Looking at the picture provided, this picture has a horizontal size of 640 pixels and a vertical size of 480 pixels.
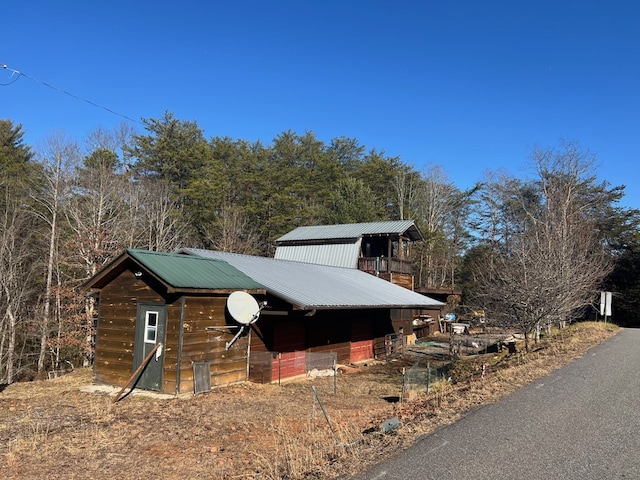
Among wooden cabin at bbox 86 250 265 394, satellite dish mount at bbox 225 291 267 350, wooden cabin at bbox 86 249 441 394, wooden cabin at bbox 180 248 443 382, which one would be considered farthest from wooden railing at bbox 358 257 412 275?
satellite dish mount at bbox 225 291 267 350

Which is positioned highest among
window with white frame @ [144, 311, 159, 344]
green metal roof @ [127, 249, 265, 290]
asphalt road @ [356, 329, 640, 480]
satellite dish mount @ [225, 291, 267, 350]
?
green metal roof @ [127, 249, 265, 290]

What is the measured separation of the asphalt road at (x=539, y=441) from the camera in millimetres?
4719

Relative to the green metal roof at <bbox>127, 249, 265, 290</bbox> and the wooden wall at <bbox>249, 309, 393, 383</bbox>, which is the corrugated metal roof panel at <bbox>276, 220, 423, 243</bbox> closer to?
the wooden wall at <bbox>249, 309, 393, 383</bbox>

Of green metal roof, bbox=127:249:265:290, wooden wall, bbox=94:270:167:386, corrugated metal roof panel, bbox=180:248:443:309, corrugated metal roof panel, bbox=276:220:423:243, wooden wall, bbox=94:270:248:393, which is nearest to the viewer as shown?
wooden wall, bbox=94:270:248:393

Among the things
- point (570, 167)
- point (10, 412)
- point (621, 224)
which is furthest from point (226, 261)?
point (621, 224)

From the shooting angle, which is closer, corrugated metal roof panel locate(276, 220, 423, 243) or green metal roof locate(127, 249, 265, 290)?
green metal roof locate(127, 249, 265, 290)

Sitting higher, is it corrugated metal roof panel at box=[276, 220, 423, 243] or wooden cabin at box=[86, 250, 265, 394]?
corrugated metal roof panel at box=[276, 220, 423, 243]

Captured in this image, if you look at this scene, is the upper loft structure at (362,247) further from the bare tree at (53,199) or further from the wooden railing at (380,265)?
the bare tree at (53,199)

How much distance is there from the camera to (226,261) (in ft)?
46.5

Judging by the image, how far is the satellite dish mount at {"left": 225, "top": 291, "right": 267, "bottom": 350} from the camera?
11.2 meters

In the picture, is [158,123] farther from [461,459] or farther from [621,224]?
[621,224]

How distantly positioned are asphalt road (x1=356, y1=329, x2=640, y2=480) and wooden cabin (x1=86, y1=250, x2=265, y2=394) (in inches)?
257

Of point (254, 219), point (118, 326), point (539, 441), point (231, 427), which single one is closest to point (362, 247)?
point (254, 219)

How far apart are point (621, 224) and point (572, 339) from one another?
27420 millimetres
